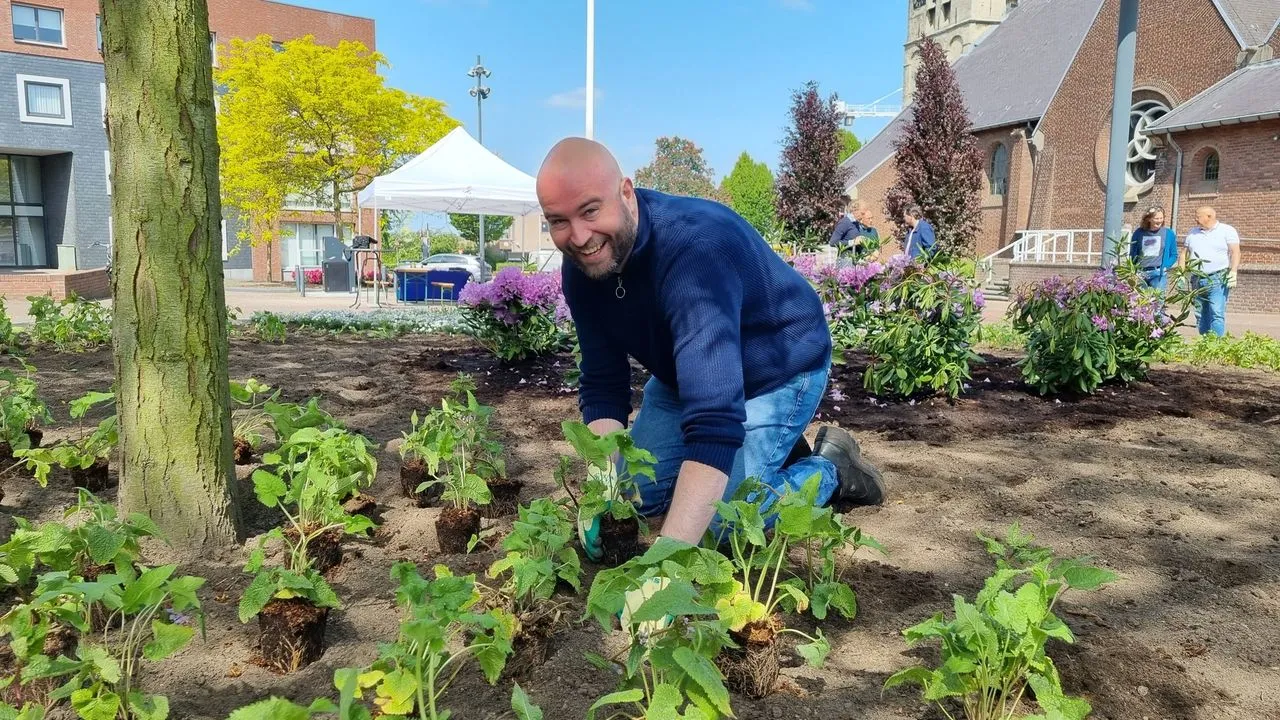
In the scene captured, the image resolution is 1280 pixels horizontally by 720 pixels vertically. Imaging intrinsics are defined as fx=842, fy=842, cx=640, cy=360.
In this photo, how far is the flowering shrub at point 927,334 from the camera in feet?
17.5

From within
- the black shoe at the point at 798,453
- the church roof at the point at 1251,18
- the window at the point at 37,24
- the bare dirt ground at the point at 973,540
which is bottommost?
the bare dirt ground at the point at 973,540

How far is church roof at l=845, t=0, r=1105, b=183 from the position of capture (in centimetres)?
2781

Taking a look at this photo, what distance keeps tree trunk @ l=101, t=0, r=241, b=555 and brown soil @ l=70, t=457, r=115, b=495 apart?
→ 0.76m

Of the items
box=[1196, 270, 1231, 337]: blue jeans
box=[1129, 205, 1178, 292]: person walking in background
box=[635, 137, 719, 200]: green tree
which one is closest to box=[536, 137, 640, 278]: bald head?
box=[1129, 205, 1178, 292]: person walking in background

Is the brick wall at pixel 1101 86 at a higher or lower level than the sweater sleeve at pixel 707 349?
higher

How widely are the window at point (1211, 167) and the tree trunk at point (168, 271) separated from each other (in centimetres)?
2546

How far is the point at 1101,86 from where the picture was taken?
86.4ft

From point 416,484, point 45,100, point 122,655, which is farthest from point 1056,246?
point 45,100

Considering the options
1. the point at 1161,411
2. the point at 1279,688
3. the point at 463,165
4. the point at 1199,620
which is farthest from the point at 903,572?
the point at 463,165

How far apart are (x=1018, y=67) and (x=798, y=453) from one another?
32.5 meters

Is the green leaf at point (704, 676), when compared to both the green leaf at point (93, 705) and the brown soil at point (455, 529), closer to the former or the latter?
the green leaf at point (93, 705)

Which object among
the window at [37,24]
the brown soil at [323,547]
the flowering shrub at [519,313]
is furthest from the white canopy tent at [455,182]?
the window at [37,24]

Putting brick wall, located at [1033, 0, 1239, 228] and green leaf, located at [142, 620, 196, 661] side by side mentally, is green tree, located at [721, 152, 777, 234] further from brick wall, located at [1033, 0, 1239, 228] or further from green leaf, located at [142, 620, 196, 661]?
green leaf, located at [142, 620, 196, 661]

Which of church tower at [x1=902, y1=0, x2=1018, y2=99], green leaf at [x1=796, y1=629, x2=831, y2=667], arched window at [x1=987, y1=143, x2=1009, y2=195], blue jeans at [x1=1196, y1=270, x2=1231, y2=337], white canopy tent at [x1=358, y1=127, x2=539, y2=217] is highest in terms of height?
church tower at [x1=902, y1=0, x2=1018, y2=99]
